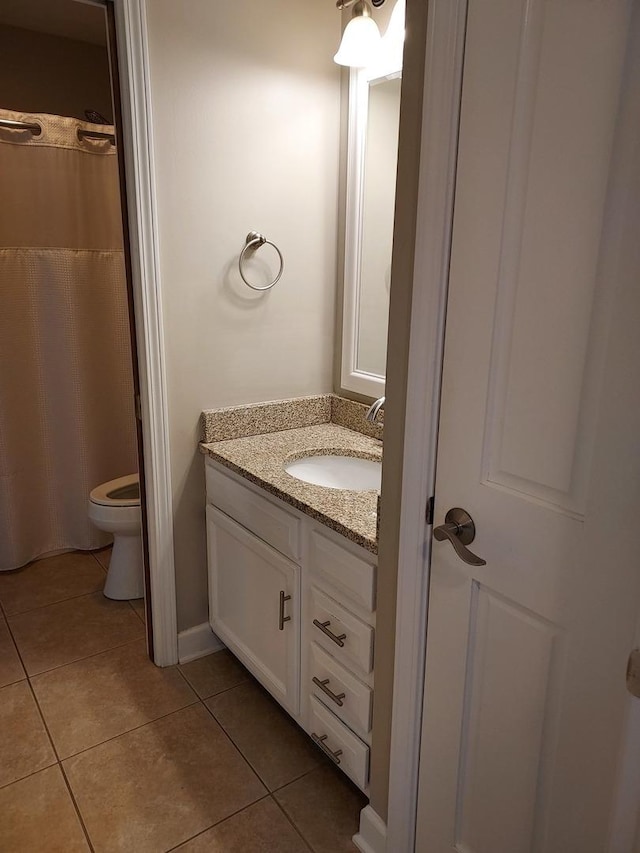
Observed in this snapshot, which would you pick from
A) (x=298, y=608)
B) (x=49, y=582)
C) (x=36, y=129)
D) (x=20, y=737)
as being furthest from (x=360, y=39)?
(x=49, y=582)

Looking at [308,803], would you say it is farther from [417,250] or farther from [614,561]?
[417,250]

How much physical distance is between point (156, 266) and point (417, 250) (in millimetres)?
1029

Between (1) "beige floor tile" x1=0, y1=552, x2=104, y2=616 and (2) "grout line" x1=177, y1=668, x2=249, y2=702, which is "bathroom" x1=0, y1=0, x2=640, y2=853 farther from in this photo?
(1) "beige floor tile" x1=0, y1=552, x2=104, y2=616

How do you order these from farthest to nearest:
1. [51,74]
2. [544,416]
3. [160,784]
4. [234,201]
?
[51,74], [234,201], [160,784], [544,416]

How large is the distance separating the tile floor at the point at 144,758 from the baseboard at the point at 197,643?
3 cm

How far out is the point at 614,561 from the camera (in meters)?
0.88

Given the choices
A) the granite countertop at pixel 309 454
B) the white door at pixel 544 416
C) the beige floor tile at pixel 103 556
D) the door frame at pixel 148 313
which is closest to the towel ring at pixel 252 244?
the door frame at pixel 148 313

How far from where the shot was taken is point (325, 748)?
1665mm

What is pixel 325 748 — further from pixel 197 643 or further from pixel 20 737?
pixel 20 737

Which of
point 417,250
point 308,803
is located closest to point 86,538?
point 308,803

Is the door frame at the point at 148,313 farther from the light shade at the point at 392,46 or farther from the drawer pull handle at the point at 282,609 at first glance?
the light shade at the point at 392,46

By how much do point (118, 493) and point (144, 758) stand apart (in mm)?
1237

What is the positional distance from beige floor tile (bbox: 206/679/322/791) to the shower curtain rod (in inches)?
92.8

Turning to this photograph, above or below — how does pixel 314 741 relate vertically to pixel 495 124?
below
